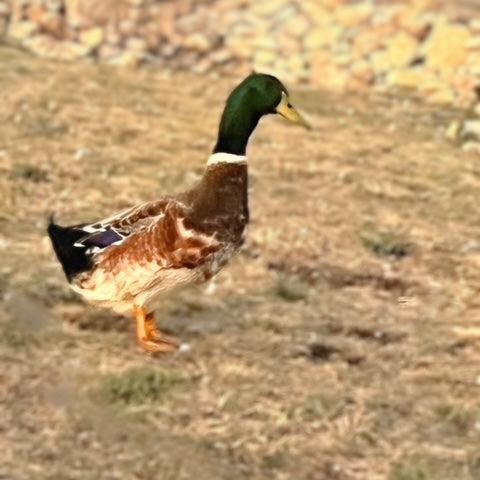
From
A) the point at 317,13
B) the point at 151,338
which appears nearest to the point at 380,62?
the point at 317,13

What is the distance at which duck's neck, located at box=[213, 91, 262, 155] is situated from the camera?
597cm

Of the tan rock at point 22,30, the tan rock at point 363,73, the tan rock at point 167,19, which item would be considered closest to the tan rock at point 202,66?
the tan rock at point 167,19

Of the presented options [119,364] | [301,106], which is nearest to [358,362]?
[119,364]

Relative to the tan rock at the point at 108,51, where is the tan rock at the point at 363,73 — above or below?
above

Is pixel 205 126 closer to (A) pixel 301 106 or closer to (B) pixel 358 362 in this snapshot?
(A) pixel 301 106

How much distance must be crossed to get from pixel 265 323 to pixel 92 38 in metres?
9.30

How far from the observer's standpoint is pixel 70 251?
624cm

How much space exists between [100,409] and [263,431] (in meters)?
0.96

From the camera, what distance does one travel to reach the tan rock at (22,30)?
15836mm

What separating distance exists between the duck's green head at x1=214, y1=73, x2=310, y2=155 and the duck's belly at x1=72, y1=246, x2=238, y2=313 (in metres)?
0.59

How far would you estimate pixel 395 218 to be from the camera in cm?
985

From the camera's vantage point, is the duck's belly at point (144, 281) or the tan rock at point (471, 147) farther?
the tan rock at point (471, 147)

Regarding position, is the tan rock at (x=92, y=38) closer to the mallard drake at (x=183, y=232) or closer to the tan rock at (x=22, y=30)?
the tan rock at (x=22, y=30)

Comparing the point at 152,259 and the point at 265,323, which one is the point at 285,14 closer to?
the point at 265,323
